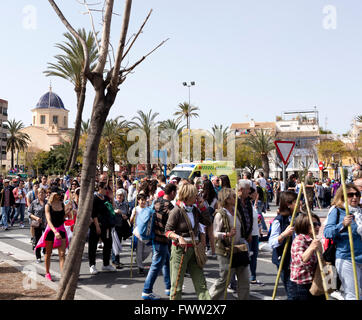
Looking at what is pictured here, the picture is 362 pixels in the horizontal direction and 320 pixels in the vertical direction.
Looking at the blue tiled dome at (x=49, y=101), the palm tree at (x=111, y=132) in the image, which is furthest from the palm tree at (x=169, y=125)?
the blue tiled dome at (x=49, y=101)

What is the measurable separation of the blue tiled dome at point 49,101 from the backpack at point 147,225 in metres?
121

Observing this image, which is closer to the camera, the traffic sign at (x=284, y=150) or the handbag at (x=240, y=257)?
the handbag at (x=240, y=257)

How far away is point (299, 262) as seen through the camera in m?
4.60

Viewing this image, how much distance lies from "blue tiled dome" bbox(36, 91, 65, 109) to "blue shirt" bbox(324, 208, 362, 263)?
123m

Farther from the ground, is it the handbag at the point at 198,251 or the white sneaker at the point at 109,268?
the handbag at the point at 198,251

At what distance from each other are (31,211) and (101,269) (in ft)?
9.08

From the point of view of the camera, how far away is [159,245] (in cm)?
677

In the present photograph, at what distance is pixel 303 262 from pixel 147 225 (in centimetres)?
297

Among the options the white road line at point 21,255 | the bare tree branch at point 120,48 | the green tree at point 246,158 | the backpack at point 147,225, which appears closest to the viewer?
the bare tree branch at point 120,48

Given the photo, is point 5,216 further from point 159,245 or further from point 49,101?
point 49,101

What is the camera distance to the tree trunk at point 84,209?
532 cm

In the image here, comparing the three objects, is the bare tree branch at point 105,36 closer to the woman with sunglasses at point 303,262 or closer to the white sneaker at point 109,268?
the woman with sunglasses at point 303,262

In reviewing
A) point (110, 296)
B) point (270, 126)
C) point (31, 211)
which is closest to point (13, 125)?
point (270, 126)

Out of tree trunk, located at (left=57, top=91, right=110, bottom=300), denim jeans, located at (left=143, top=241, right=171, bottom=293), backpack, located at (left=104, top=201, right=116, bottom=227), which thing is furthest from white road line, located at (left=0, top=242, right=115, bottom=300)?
tree trunk, located at (left=57, top=91, right=110, bottom=300)
